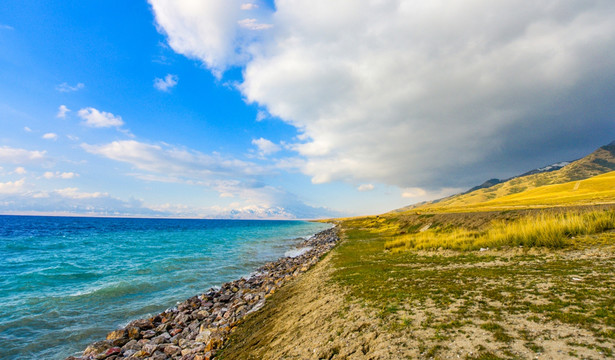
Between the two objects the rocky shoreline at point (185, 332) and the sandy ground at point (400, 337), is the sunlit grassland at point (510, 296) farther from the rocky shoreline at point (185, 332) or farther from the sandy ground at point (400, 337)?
the rocky shoreline at point (185, 332)

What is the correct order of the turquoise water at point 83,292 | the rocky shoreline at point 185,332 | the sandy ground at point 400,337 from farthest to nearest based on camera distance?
the turquoise water at point 83,292 → the rocky shoreline at point 185,332 → the sandy ground at point 400,337

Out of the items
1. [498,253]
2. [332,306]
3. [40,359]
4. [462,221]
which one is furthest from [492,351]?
[462,221]

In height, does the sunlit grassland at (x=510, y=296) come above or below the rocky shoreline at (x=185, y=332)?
above

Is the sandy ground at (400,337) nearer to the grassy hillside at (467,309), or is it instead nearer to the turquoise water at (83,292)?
the grassy hillside at (467,309)

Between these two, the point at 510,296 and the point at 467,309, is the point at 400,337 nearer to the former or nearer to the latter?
the point at 467,309

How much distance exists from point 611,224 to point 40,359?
30346 millimetres

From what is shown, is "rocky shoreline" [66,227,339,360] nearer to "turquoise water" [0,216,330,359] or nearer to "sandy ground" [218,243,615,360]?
"sandy ground" [218,243,615,360]

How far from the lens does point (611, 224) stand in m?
15.0

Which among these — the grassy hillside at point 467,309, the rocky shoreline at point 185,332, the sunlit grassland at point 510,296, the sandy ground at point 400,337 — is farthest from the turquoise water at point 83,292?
the sunlit grassland at point 510,296

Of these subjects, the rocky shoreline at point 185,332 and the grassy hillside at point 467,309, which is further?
the rocky shoreline at point 185,332

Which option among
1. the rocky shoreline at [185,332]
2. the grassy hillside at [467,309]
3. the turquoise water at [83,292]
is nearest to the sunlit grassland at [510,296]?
the grassy hillside at [467,309]

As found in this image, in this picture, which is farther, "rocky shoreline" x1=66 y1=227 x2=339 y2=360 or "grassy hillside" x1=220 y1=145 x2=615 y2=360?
"rocky shoreline" x1=66 y1=227 x2=339 y2=360

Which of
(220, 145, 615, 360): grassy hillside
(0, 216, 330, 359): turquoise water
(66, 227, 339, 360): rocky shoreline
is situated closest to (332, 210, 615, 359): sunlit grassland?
(220, 145, 615, 360): grassy hillside

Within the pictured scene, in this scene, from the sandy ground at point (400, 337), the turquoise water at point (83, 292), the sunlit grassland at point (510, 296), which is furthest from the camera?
the turquoise water at point (83, 292)
